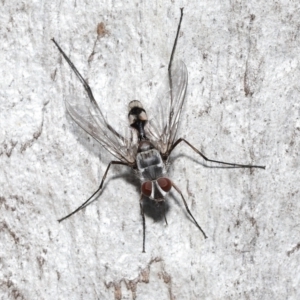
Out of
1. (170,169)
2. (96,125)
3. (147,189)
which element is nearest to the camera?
(147,189)

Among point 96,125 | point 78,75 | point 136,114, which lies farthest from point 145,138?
point 78,75

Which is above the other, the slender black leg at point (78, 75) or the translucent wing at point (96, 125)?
the slender black leg at point (78, 75)

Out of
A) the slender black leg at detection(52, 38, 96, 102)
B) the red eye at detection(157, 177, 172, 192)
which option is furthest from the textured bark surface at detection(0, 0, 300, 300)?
the red eye at detection(157, 177, 172, 192)

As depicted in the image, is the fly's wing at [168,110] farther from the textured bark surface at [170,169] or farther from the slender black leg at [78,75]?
the slender black leg at [78,75]

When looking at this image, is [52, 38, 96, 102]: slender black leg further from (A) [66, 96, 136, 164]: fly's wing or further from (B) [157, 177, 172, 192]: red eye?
(B) [157, 177, 172, 192]: red eye

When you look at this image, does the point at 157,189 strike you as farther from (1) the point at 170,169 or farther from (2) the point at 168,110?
(2) the point at 168,110

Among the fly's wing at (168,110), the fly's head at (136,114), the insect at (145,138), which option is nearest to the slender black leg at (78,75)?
the insect at (145,138)

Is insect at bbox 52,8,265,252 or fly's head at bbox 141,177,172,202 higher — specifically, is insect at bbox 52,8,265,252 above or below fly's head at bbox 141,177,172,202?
above
